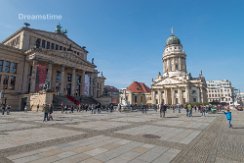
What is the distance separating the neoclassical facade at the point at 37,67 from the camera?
39.5 metres

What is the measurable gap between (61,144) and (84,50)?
61536 millimetres

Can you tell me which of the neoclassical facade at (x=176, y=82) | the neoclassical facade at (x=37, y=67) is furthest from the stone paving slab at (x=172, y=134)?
the neoclassical facade at (x=176, y=82)

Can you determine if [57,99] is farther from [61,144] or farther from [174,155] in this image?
[174,155]

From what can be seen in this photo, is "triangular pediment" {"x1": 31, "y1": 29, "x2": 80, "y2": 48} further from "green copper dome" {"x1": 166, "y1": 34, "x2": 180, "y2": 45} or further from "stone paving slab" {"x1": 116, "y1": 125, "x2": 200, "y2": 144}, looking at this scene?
"green copper dome" {"x1": 166, "y1": 34, "x2": 180, "y2": 45}

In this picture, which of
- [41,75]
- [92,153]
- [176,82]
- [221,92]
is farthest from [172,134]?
[221,92]

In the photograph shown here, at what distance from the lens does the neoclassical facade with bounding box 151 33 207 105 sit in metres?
94.9

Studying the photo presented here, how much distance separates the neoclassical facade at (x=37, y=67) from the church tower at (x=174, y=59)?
209 feet

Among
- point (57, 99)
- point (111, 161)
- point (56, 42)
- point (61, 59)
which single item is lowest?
point (111, 161)

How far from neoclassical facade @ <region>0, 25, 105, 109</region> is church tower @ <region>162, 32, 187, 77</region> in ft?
209

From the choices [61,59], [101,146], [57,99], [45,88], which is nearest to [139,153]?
[101,146]

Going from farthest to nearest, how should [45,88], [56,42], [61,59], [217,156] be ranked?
[56,42] < [61,59] < [45,88] < [217,156]

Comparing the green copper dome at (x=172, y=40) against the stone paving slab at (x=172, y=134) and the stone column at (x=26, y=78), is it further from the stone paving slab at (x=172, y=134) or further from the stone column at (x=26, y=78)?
the stone paving slab at (x=172, y=134)

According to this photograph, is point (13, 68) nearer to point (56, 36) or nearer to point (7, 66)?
point (7, 66)

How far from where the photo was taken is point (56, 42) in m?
52.8
